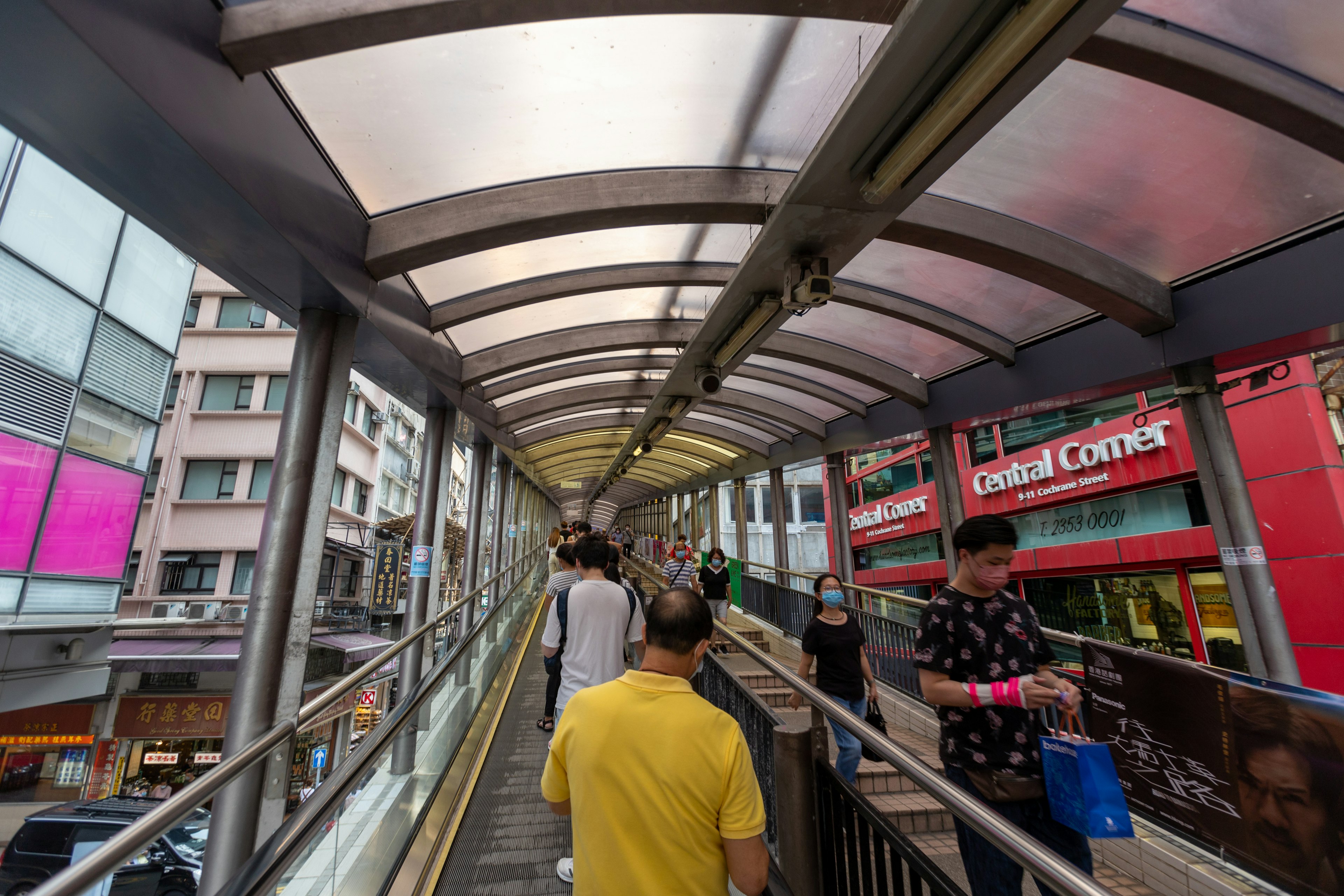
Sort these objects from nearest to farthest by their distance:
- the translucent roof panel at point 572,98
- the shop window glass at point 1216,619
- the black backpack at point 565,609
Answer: the translucent roof panel at point 572,98 → the black backpack at point 565,609 → the shop window glass at point 1216,619

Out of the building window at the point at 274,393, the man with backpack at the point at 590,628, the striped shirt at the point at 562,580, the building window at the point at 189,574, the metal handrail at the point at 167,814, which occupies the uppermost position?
the building window at the point at 274,393

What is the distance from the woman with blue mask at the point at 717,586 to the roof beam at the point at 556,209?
5481mm

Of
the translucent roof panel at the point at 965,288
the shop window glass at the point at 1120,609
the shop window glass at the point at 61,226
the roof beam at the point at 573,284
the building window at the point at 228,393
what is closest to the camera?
the translucent roof panel at the point at 965,288

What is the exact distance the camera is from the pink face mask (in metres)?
2.07

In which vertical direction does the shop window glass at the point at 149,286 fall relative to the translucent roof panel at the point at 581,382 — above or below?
above

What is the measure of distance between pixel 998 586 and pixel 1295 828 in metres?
2.01

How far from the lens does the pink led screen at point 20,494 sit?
7938 millimetres

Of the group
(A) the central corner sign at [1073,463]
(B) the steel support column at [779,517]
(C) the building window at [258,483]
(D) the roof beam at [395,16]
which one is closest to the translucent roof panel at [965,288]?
(D) the roof beam at [395,16]

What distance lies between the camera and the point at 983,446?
16203mm

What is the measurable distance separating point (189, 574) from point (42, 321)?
13.5m

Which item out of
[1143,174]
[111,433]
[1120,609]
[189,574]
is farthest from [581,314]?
[189,574]

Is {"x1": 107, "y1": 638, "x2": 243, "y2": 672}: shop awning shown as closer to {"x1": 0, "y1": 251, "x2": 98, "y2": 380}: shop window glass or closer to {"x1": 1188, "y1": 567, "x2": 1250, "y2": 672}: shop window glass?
{"x1": 0, "y1": 251, "x2": 98, "y2": 380}: shop window glass

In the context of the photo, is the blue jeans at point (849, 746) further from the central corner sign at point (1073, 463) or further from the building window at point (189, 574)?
the building window at point (189, 574)

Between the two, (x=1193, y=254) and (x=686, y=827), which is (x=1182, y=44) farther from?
(x=686, y=827)
